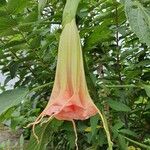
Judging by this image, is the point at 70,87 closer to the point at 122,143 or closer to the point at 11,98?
the point at 11,98

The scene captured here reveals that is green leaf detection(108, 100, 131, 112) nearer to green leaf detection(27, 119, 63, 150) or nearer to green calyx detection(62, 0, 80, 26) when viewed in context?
green leaf detection(27, 119, 63, 150)

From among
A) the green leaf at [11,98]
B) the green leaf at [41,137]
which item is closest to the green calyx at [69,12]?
the green leaf at [11,98]

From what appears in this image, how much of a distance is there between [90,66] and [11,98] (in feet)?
1.42

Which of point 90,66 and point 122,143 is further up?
point 90,66

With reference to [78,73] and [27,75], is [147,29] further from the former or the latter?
[27,75]

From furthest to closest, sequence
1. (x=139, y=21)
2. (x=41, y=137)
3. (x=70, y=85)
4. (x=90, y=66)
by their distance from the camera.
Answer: (x=90, y=66), (x=41, y=137), (x=139, y=21), (x=70, y=85)

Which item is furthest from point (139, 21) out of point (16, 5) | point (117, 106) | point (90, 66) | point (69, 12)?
point (90, 66)

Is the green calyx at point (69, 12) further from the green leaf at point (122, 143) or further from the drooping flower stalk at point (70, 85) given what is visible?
the green leaf at point (122, 143)

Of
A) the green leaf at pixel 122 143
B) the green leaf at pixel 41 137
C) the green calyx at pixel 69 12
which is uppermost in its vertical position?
the green calyx at pixel 69 12

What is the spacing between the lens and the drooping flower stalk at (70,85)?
645 millimetres

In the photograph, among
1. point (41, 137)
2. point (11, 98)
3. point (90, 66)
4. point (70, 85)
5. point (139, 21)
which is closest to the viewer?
point (70, 85)

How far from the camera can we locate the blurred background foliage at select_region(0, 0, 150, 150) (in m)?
1.07

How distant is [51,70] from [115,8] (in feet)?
0.83

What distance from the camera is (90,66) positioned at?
4.54ft
